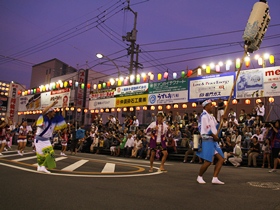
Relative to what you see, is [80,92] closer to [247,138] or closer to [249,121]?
[249,121]

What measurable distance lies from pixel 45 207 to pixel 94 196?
3.09 ft

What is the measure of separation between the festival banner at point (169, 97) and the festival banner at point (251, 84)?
427 cm

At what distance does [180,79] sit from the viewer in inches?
815

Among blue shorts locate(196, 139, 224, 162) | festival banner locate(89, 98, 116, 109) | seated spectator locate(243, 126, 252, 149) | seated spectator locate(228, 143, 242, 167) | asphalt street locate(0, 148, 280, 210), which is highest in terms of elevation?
festival banner locate(89, 98, 116, 109)

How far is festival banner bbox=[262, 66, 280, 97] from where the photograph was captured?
15930 millimetres

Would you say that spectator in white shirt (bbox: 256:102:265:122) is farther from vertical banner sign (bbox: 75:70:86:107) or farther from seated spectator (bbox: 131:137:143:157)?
vertical banner sign (bbox: 75:70:86:107)

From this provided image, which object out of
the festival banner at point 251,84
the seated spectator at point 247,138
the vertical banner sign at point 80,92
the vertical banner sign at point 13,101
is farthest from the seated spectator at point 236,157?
the vertical banner sign at point 13,101

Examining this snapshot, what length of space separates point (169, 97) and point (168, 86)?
928 mm

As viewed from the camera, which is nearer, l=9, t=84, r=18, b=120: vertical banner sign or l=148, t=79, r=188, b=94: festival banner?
l=148, t=79, r=188, b=94: festival banner

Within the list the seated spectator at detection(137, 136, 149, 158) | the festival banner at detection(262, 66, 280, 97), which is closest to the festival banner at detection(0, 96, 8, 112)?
the seated spectator at detection(137, 136, 149, 158)

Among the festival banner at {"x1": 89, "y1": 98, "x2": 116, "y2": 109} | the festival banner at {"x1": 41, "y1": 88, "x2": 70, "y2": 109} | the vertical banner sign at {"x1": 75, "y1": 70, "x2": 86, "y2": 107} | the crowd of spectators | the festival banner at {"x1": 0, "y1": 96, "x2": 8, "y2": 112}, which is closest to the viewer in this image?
the crowd of spectators

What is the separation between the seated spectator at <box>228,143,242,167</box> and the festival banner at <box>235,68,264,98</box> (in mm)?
5183

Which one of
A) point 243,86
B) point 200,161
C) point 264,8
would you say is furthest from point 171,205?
point 243,86

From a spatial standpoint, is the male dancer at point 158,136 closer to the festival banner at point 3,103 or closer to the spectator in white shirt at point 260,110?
the spectator in white shirt at point 260,110
